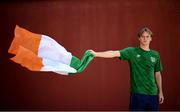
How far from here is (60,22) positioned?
17.4ft

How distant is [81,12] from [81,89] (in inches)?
45.1

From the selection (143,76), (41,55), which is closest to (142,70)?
(143,76)

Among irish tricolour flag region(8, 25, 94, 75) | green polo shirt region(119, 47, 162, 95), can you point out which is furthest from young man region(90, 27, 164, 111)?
irish tricolour flag region(8, 25, 94, 75)

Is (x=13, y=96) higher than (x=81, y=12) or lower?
lower

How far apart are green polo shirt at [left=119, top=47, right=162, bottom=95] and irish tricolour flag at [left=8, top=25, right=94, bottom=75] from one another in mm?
447

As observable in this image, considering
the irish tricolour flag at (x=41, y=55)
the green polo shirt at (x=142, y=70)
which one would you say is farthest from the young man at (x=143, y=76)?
the irish tricolour flag at (x=41, y=55)

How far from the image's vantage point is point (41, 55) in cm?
370

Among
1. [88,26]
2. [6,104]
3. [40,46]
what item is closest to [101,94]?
[88,26]

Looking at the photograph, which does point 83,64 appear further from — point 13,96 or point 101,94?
point 13,96

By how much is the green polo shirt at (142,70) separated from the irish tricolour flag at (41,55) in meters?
0.45

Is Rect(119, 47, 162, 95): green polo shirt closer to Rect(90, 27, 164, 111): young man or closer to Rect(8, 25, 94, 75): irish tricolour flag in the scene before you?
Rect(90, 27, 164, 111): young man

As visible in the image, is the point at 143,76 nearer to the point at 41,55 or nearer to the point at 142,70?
the point at 142,70

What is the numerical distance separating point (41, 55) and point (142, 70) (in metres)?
1.05

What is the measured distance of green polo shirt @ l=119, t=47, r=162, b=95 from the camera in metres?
3.57
